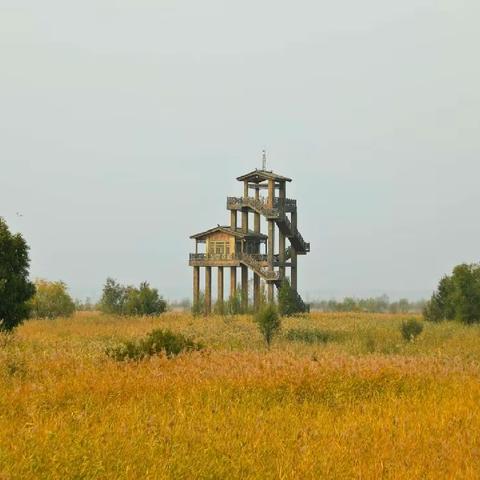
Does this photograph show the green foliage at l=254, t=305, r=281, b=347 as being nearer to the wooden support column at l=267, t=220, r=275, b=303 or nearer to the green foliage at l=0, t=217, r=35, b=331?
the green foliage at l=0, t=217, r=35, b=331

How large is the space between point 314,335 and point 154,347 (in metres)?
16.9

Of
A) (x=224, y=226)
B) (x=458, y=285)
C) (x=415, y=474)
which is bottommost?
(x=415, y=474)

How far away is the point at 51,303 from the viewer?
55688 mm

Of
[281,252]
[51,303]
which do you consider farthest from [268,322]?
[51,303]

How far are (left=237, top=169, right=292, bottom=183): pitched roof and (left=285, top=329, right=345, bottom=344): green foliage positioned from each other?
50.1 feet

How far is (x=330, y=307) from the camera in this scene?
79.2 metres

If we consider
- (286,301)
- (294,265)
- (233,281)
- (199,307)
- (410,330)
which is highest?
(294,265)

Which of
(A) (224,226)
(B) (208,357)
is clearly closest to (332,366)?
(B) (208,357)

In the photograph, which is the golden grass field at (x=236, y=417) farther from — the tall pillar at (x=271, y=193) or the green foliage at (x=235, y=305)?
the green foliage at (x=235, y=305)

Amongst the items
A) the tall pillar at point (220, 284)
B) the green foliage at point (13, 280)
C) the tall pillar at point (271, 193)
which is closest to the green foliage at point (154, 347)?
the green foliage at point (13, 280)

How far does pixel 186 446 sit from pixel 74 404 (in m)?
3.53

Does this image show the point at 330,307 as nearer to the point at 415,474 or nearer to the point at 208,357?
the point at 208,357

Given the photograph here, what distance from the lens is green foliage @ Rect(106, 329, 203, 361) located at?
17692 millimetres

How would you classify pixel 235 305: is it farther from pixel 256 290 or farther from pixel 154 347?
pixel 154 347
